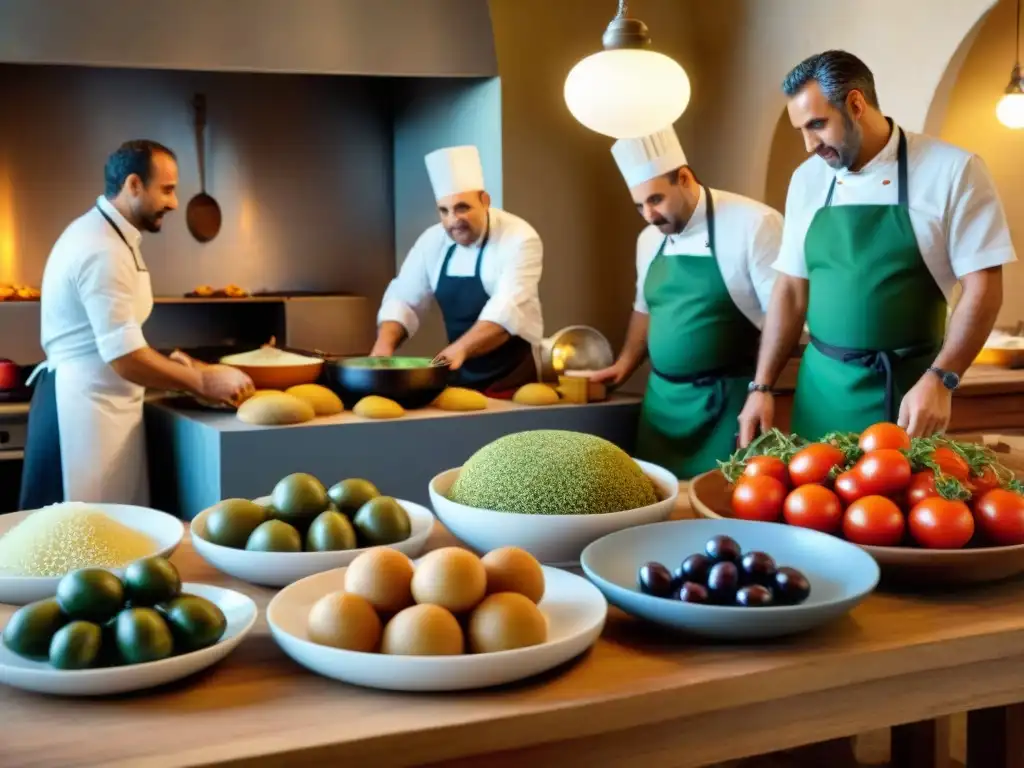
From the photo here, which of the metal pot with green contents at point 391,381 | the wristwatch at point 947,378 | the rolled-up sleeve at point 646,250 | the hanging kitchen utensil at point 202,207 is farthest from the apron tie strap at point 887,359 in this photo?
the hanging kitchen utensil at point 202,207

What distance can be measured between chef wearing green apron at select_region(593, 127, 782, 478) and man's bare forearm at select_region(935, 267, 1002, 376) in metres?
0.68

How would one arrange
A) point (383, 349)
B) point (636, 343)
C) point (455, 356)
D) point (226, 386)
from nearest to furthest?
point (226, 386), point (455, 356), point (636, 343), point (383, 349)

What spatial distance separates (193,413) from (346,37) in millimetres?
1885

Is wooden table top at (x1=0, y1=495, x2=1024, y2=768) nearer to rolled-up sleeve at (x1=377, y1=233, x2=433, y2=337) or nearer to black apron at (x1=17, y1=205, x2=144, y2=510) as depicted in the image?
black apron at (x1=17, y1=205, x2=144, y2=510)

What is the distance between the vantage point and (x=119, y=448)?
2889 mm

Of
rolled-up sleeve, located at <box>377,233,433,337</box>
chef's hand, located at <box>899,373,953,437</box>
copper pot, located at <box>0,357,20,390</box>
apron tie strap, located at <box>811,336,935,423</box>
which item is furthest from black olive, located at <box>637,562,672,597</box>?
copper pot, located at <box>0,357,20,390</box>

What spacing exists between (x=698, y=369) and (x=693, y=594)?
195cm

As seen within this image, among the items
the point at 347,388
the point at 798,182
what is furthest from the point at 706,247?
the point at 347,388

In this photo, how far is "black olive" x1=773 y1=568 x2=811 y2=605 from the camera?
1.01 meters

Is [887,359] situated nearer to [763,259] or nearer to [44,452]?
[763,259]

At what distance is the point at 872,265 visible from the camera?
2.37 metres

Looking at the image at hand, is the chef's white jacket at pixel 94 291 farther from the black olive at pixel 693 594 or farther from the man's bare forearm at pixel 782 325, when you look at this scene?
the black olive at pixel 693 594

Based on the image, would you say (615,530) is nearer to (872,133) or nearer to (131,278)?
(872,133)

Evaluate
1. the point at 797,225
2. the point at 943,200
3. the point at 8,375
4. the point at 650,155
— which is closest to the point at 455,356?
the point at 650,155
